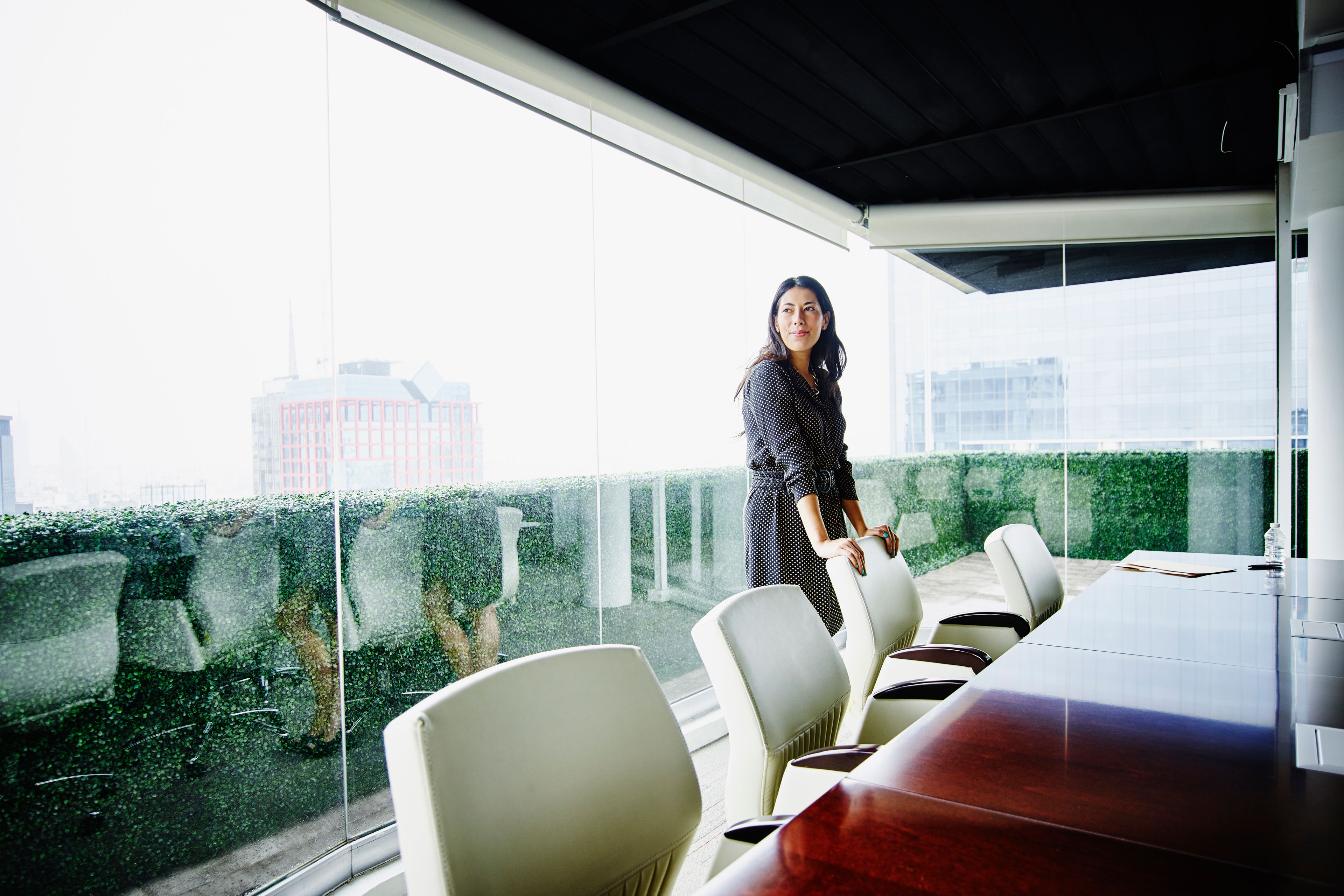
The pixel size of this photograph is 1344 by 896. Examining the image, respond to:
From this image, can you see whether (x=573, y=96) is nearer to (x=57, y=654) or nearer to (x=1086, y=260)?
(x=57, y=654)

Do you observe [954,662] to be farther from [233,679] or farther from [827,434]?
[233,679]

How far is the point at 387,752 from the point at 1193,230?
593cm

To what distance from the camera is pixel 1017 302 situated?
547 centimetres

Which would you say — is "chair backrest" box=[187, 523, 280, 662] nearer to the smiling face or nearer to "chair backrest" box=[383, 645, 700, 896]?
"chair backrest" box=[383, 645, 700, 896]

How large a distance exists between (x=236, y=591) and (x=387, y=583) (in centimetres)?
50

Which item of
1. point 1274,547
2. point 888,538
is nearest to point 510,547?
point 888,538

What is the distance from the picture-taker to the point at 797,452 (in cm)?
259

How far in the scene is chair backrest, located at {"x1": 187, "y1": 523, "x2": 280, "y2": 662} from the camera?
210cm

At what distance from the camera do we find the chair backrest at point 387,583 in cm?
251

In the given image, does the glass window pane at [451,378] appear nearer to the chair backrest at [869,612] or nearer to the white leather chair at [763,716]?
the chair backrest at [869,612]

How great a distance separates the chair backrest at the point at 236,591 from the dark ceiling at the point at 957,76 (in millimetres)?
2111

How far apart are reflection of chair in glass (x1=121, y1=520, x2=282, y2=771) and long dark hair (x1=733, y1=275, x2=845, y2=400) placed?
Answer: 1.69 m

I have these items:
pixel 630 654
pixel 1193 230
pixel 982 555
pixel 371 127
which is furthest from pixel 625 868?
pixel 1193 230

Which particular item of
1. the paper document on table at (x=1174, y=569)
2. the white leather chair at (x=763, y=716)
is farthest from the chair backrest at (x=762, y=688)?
the paper document on table at (x=1174, y=569)
